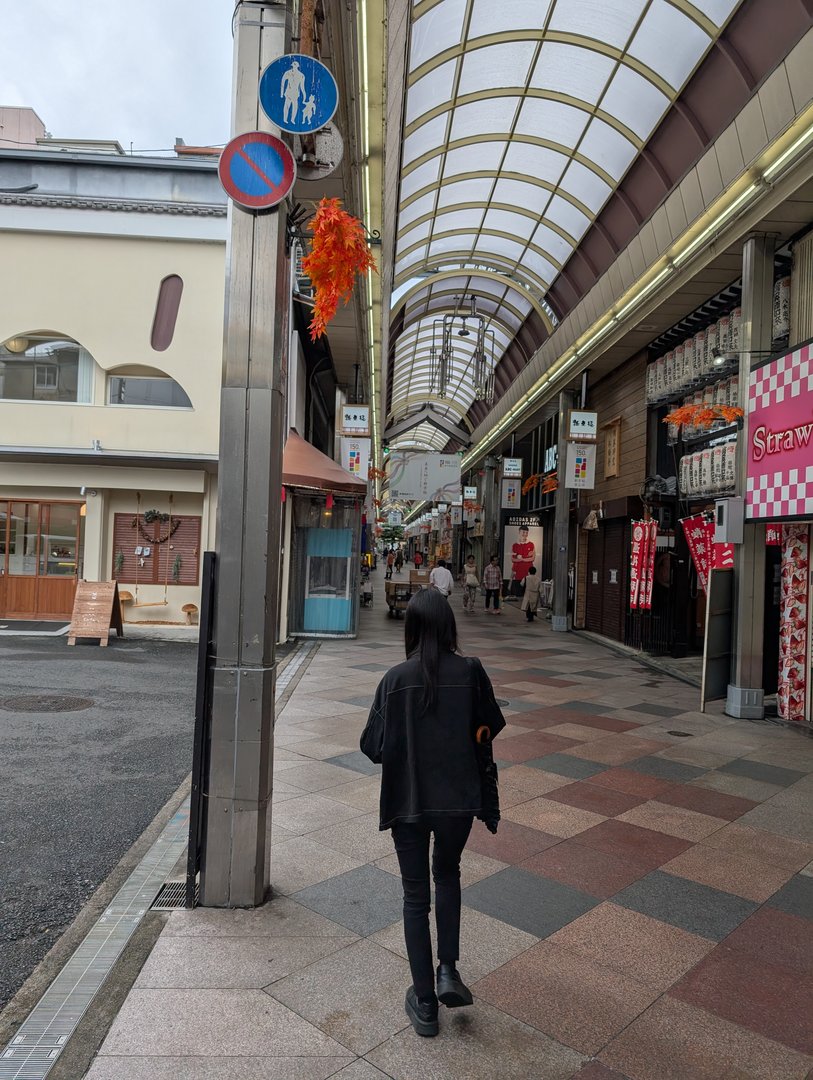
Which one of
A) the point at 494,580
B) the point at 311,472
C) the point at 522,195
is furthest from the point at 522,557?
the point at 311,472

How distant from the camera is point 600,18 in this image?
12.0 m

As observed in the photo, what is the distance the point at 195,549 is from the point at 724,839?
1232 centimetres

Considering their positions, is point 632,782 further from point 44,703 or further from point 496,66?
point 496,66

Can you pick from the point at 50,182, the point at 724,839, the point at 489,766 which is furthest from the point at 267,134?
the point at 50,182

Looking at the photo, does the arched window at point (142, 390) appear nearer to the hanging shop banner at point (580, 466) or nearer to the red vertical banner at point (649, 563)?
the hanging shop banner at point (580, 466)

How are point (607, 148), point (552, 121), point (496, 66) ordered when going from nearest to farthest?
point (496, 66), point (607, 148), point (552, 121)

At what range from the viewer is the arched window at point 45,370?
15.3 metres

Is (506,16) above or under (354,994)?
above

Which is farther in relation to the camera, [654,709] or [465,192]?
[465,192]

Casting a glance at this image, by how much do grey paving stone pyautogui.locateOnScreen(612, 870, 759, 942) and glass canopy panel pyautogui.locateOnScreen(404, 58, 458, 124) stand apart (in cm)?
1317

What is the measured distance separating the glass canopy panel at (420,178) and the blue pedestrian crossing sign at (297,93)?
13457 millimetres

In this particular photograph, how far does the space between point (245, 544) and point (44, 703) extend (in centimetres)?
593

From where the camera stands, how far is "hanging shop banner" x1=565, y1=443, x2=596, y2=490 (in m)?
17.6

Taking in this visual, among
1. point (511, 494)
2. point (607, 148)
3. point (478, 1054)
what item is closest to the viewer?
point (478, 1054)
